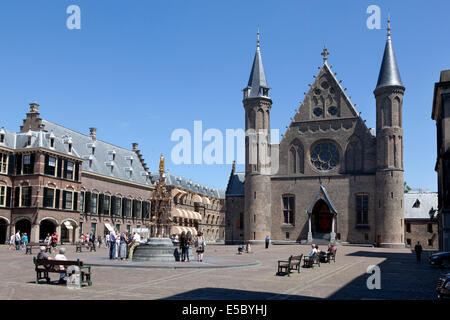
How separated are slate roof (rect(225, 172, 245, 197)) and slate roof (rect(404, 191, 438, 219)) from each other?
2164 cm

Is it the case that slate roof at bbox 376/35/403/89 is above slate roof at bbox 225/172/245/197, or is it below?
above

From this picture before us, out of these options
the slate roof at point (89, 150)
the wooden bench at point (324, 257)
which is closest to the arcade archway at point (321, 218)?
the slate roof at point (89, 150)

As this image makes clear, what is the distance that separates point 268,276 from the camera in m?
19.3

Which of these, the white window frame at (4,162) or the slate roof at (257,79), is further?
the slate roof at (257,79)

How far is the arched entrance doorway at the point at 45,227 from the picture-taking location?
50416 millimetres

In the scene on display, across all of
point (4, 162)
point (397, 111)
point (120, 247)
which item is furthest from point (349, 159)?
point (4, 162)

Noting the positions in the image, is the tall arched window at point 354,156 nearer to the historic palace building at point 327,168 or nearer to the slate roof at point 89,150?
the historic palace building at point 327,168

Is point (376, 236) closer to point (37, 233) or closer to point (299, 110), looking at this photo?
point (299, 110)

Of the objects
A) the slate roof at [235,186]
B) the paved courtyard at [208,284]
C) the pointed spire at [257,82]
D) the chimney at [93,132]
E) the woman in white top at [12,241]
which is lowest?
the woman in white top at [12,241]

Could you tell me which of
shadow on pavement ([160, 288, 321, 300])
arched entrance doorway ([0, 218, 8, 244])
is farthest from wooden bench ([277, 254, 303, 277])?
arched entrance doorway ([0, 218, 8, 244])

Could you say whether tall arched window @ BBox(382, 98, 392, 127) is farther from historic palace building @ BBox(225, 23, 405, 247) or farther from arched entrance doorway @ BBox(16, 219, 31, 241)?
arched entrance doorway @ BBox(16, 219, 31, 241)

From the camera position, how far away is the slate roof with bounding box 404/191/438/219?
61.4 meters

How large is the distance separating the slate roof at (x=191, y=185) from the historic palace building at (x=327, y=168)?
105 feet

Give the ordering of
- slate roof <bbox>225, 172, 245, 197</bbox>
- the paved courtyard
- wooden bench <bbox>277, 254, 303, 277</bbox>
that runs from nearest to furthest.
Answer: the paved courtyard < wooden bench <bbox>277, 254, 303, 277</bbox> < slate roof <bbox>225, 172, 245, 197</bbox>
